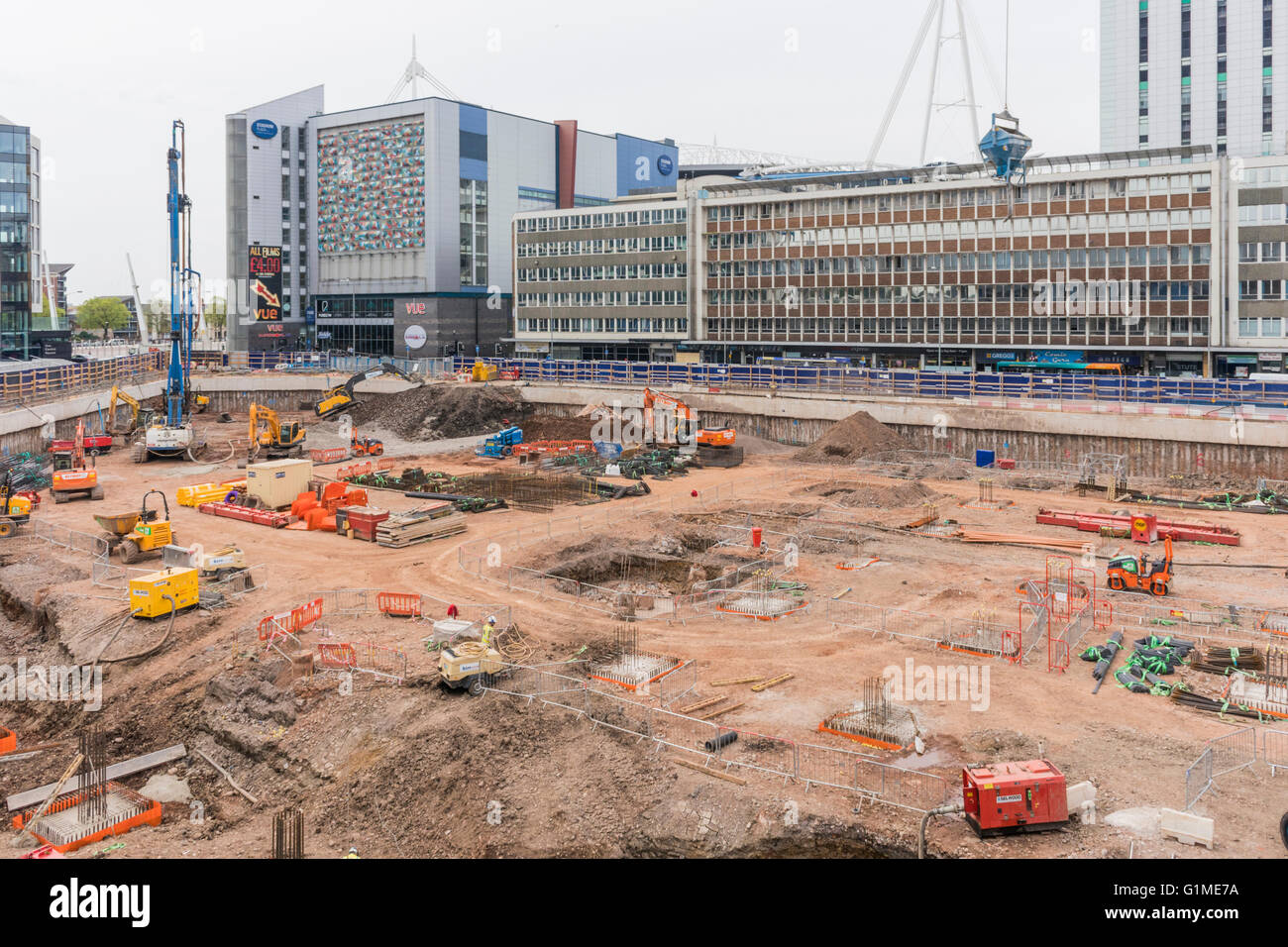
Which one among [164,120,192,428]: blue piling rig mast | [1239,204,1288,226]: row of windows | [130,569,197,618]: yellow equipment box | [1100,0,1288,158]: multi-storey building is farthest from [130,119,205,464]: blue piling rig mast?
[1100,0,1288,158]: multi-storey building

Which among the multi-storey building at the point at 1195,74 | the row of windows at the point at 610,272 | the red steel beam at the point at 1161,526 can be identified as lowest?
the red steel beam at the point at 1161,526

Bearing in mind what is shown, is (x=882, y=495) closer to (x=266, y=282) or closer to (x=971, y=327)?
(x=971, y=327)

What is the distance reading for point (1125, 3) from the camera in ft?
344

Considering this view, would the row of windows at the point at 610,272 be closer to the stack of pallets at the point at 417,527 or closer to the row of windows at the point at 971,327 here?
the row of windows at the point at 971,327

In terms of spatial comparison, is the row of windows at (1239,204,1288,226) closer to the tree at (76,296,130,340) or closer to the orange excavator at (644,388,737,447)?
the orange excavator at (644,388,737,447)

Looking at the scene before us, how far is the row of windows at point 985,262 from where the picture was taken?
250 feet

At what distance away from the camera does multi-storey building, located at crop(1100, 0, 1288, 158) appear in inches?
3866

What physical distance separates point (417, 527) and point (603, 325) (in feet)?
221

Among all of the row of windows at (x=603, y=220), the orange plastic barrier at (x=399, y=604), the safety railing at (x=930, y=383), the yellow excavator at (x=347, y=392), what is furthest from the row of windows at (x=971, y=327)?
the orange plastic barrier at (x=399, y=604)

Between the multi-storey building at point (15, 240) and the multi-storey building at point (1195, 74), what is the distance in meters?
107

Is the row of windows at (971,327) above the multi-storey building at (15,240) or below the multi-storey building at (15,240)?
below

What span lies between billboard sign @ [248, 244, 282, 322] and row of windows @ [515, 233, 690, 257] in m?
24.3

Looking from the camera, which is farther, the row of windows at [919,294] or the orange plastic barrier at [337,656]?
the row of windows at [919,294]

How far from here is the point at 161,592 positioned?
28.7 metres
